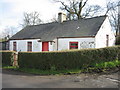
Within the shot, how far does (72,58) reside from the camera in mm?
9047

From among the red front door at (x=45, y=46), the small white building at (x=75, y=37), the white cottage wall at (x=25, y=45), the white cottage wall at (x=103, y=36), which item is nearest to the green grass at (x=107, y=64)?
the small white building at (x=75, y=37)

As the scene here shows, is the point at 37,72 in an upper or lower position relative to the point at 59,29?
lower

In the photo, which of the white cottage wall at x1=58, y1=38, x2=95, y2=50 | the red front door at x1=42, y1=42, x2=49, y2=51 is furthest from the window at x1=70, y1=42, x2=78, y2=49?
the red front door at x1=42, y1=42, x2=49, y2=51

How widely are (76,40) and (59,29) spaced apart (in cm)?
465

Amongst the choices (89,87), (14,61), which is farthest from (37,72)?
(89,87)

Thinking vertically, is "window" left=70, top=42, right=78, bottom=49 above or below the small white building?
below

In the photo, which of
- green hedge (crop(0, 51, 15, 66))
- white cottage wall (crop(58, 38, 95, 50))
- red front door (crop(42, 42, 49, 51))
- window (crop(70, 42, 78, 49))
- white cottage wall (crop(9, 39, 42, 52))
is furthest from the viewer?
white cottage wall (crop(9, 39, 42, 52))

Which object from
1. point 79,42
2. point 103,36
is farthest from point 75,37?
point 103,36

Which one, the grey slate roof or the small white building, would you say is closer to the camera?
the small white building

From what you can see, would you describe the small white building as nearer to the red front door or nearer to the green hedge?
the red front door

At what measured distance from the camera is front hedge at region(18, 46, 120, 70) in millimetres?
9055

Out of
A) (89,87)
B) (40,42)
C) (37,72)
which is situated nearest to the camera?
(89,87)

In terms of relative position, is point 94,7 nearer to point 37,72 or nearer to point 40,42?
point 40,42

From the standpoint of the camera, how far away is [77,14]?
104ft
